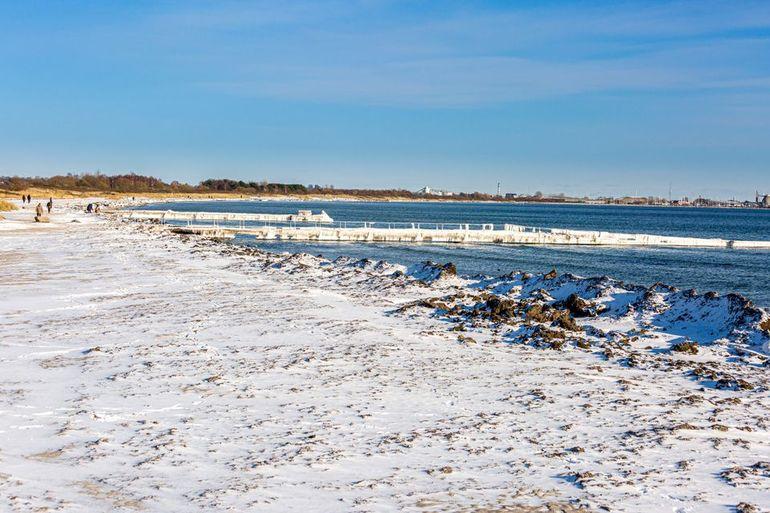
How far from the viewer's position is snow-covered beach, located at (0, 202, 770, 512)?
273 inches

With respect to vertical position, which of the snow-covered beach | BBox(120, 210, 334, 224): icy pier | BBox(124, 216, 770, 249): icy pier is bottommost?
the snow-covered beach

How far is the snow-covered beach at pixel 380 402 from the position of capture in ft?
22.7

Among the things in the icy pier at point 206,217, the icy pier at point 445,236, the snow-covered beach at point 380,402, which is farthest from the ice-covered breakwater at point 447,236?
the snow-covered beach at point 380,402

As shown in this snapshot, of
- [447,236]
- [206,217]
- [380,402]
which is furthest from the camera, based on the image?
[206,217]

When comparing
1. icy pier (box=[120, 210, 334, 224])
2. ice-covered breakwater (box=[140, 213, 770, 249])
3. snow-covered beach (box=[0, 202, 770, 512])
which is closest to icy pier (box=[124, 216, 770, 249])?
ice-covered breakwater (box=[140, 213, 770, 249])

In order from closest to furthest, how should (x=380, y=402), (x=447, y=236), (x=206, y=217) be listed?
(x=380, y=402) → (x=447, y=236) → (x=206, y=217)

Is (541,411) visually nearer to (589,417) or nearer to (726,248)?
(589,417)

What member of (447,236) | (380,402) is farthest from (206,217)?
(380,402)

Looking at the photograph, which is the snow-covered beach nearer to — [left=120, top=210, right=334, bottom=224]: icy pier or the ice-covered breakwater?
the ice-covered breakwater

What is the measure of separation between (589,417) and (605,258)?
1690 inches

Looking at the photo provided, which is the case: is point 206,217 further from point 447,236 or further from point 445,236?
point 447,236

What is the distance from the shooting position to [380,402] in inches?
391

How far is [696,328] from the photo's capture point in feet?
53.8

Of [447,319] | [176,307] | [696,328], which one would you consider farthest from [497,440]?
[176,307]
